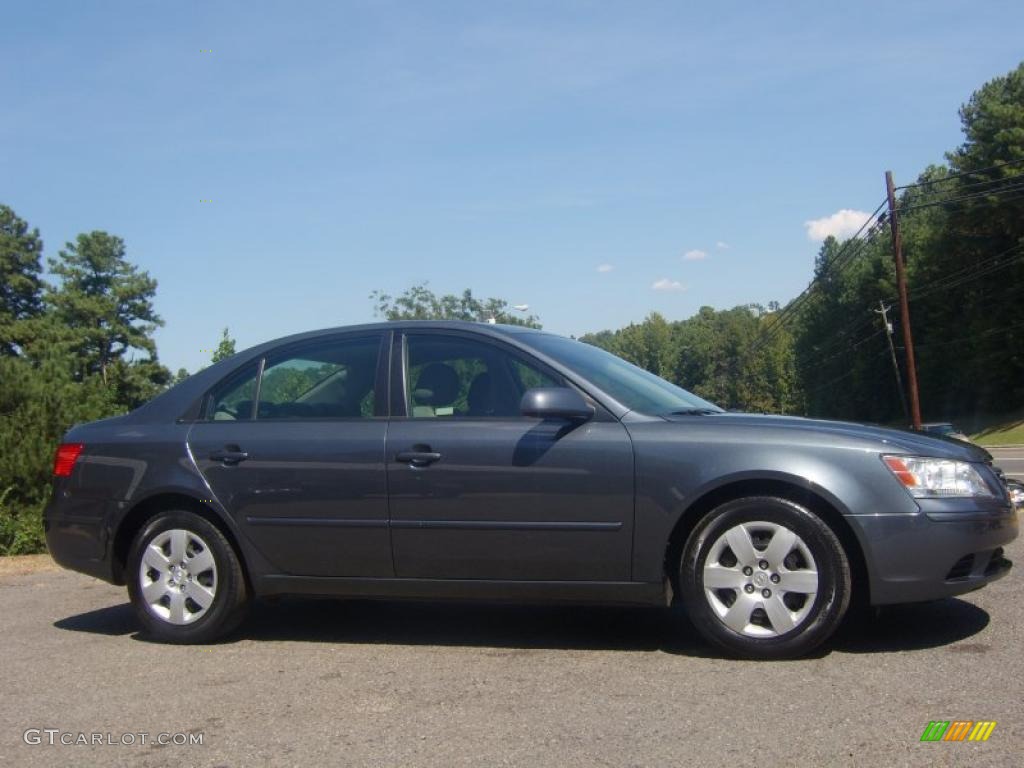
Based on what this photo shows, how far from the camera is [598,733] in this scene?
3.68m

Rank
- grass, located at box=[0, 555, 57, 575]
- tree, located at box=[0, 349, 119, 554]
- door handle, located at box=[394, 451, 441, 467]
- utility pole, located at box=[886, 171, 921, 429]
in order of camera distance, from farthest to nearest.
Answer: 1. utility pole, located at box=[886, 171, 921, 429]
2. tree, located at box=[0, 349, 119, 554]
3. grass, located at box=[0, 555, 57, 575]
4. door handle, located at box=[394, 451, 441, 467]

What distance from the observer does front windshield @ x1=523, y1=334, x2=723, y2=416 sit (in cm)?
509

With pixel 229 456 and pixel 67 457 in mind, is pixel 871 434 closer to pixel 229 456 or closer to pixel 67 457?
pixel 229 456

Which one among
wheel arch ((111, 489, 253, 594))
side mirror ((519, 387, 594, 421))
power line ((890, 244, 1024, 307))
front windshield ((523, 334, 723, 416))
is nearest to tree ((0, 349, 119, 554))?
wheel arch ((111, 489, 253, 594))

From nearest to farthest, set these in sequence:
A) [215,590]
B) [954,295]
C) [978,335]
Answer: [215,590]
[978,335]
[954,295]

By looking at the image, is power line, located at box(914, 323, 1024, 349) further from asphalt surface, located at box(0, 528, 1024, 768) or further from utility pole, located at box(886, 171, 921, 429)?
asphalt surface, located at box(0, 528, 1024, 768)

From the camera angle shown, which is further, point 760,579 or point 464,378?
point 464,378

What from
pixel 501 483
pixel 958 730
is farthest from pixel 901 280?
pixel 958 730

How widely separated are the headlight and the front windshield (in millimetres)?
1106

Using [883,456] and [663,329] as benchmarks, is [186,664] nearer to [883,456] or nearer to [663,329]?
[883,456]

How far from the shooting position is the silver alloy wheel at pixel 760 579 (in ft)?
14.6

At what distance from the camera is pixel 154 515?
219 inches

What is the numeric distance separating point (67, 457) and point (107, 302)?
61438 mm

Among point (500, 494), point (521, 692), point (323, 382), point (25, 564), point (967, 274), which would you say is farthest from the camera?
point (967, 274)
